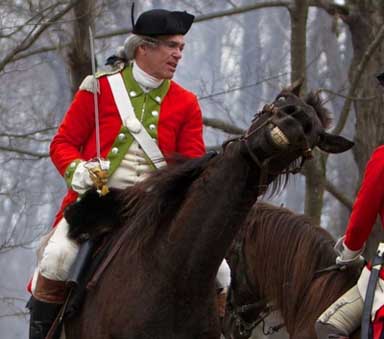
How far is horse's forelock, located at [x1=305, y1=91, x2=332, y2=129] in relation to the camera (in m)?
7.38

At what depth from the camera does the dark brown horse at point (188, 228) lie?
7277mm

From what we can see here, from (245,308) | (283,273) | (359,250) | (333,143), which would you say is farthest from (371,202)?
(245,308)

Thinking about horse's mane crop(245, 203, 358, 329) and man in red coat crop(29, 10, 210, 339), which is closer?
man in red coat crop(29, 10, 210, 339)

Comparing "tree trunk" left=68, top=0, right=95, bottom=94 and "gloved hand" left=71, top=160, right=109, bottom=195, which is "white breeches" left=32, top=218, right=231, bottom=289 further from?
"tree trunk" left=68, top=0, right=95, bottom=94

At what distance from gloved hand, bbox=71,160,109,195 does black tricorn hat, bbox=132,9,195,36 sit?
2.80 ft

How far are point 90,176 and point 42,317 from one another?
2.96ft

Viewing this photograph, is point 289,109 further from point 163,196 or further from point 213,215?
point 163,196

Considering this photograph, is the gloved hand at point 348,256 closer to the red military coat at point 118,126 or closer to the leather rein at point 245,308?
the red military coat at point 118,126

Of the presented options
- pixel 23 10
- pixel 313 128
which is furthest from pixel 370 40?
pixel 313 128

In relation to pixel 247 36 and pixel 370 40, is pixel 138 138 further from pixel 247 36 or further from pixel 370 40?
pixel 247 36

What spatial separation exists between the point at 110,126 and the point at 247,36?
129 feet

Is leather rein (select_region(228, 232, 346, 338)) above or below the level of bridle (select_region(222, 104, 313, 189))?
below

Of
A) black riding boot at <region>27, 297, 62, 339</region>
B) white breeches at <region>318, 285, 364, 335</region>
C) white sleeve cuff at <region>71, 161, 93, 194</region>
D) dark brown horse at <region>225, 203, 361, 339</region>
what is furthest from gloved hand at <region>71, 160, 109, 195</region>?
dark brown horse at <region>225, 203, 361, 339</region>

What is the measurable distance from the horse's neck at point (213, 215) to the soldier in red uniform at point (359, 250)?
0.92 metres
